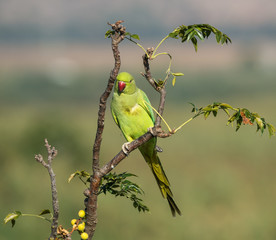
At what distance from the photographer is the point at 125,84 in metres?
3.39

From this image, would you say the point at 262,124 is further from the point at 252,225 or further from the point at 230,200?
the point at 230,200

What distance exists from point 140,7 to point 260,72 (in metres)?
72.2

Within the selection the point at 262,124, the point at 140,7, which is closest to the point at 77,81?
the point at 262,124

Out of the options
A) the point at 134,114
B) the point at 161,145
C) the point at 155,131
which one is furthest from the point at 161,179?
the point at 161,145

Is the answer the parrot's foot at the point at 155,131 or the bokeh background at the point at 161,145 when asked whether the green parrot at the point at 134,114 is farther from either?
the bokeh background at the point at 161,145

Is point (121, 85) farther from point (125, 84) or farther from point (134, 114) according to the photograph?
point (134, 114)

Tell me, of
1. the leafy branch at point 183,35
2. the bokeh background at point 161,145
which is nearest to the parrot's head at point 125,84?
the leafy branch at point 183,35

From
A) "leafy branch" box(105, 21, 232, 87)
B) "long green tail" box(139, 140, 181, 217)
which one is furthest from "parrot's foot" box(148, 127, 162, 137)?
"long green tail" box(139, 140, 181, 217)

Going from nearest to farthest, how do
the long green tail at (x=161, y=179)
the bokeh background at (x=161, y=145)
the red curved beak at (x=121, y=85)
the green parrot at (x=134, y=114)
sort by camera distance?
the long green tail at (x=161, y=179)
the red curved beak at (x=121, y=85)
the green parrot at (x=134, y=114)
the bokeh background at (x=161, y=145)

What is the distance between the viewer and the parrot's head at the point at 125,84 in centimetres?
336

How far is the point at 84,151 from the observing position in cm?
1226

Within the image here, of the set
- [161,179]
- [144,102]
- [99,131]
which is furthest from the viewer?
[144,102]

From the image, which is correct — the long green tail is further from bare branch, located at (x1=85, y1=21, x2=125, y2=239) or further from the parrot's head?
bare branch, located at (x1=85, y1=21, x2=125, y2=239)

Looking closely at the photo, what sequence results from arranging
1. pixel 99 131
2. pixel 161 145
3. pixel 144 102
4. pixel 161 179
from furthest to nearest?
pixel 161 145, pixel 144 102, pixel 161 179, pixel 99 131
